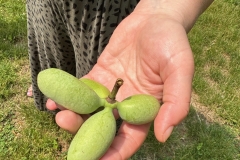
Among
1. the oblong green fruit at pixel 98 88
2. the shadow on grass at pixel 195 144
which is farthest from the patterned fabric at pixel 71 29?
the shadow on grass at pixel 195 144

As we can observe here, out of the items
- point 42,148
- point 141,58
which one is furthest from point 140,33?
point 42,148

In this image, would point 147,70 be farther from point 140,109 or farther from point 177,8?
point 177,8

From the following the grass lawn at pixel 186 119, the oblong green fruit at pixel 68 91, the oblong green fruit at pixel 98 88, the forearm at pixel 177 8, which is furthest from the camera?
the grass lawn at pixel 186 119

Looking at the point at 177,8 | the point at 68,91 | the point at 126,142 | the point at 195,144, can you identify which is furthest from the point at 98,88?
the point at 195,144

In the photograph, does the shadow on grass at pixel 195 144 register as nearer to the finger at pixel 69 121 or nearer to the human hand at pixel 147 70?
the human hand at pixel 147 70

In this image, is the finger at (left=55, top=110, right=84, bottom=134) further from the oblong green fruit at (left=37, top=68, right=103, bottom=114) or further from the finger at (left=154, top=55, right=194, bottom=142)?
the finger at (left=154, top=55, right=194, bottom=142)

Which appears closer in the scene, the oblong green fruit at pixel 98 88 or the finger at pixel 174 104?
the finger at pixel 174 104
